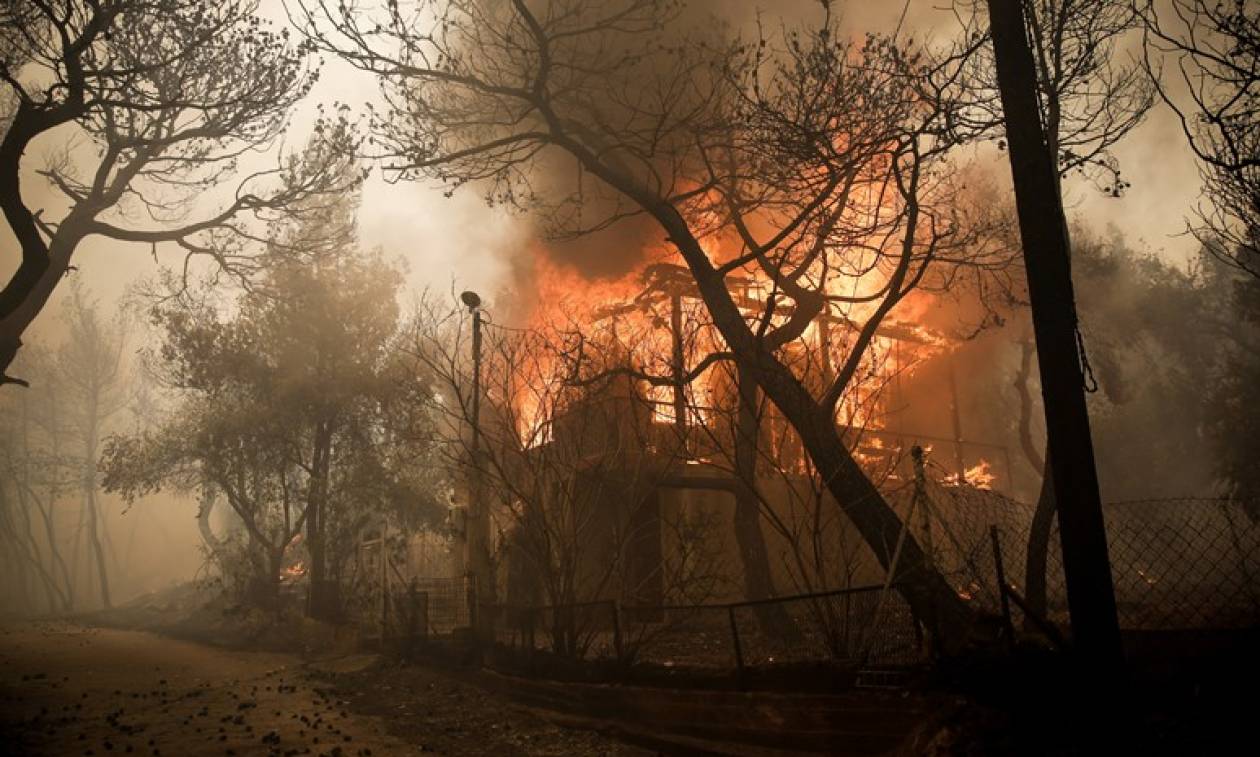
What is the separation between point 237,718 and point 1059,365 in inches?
413

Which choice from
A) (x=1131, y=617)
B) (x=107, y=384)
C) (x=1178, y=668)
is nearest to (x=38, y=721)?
(x=1178, y=668)

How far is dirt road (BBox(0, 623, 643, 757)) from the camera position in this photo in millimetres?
8352

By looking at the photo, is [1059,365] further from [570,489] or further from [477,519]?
[477,519]

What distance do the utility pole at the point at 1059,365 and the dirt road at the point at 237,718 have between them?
5.24m

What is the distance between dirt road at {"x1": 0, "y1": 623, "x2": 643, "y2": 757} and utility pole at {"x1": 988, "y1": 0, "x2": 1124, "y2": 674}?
5.24 m

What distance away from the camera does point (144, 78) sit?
12242 millimetres

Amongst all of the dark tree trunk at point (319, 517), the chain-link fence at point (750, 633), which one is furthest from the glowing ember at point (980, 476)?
the dark tree trunk at point (319, 517)

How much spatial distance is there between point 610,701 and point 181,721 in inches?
230

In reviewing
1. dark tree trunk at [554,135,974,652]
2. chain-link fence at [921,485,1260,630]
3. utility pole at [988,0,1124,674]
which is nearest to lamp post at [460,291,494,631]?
dark tree trunk at [554,135,974,652]

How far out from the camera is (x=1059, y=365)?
15.3ft

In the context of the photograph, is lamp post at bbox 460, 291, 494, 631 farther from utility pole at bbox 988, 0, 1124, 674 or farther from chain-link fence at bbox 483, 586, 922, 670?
utility pole at bbox 988, 0, 1124, 674

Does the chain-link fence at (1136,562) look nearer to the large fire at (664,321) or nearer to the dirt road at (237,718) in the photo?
the large fire at (664,321)

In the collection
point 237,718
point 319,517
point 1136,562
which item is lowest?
point 237,718

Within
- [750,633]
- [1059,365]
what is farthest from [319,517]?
[1059,365]
